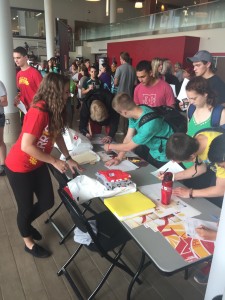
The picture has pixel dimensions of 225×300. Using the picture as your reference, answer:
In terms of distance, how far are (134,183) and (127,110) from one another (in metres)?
0.65

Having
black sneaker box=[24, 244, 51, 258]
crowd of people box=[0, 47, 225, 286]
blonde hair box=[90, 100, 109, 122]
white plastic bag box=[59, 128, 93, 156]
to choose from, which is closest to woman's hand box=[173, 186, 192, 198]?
crowd of people box=[0, 47, 225, 286]

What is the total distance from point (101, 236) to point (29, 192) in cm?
59

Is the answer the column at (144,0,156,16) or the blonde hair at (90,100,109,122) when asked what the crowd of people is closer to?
the blonde hair at (90,100,109,122)

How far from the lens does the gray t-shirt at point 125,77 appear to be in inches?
194

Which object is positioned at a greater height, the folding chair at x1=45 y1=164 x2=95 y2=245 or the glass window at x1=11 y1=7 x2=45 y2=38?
the glass window at x1=11 y1=7 x2=45 y2=38

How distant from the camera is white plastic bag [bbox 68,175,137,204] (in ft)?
5.42

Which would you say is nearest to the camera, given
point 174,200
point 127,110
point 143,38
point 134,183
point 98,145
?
point 174,200

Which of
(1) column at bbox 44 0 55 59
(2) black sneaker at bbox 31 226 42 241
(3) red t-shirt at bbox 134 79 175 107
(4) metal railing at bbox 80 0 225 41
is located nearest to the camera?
(2) black sneaker at bbox 31 226 42 241

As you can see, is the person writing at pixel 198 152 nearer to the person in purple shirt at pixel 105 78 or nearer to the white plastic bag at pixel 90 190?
the white plastic bag at pixel 90 190

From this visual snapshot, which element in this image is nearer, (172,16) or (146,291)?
(146,291)

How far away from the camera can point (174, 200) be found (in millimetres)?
1604

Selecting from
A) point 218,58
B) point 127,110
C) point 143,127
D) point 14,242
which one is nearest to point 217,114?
point 143,127

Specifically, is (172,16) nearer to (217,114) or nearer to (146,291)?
(217,114)

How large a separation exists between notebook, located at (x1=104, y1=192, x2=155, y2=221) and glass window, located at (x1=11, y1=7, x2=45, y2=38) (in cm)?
1669
